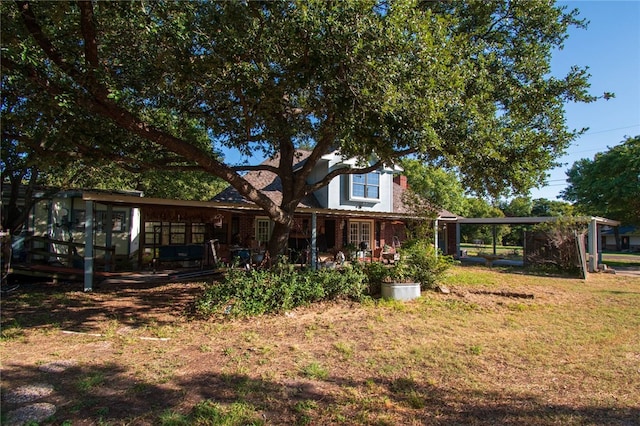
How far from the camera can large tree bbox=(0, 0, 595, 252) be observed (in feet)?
19.5

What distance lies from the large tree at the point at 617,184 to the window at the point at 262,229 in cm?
2132

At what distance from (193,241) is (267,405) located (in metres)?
14.1

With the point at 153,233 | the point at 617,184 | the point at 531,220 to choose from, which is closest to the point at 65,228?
the point at 153,233

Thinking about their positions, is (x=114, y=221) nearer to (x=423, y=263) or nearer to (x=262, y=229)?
(x=262, y=229)

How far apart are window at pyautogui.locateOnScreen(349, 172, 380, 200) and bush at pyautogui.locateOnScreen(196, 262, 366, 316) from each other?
A: 9871mm

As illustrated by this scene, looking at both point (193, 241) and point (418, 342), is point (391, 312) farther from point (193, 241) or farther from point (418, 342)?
point (193, 241)

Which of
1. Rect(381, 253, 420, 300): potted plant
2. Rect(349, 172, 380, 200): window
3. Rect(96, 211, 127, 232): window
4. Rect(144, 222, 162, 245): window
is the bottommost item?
Rect(381, 253, 420, 300): potted plant

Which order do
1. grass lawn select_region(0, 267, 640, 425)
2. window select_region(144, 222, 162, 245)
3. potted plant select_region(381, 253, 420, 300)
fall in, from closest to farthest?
grass lawn select_region(0, 267, 640, 425)
potted plant select_region(381, 253, 420, 300)
window select_region(144, 222, 162, 245)

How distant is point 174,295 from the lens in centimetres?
1014

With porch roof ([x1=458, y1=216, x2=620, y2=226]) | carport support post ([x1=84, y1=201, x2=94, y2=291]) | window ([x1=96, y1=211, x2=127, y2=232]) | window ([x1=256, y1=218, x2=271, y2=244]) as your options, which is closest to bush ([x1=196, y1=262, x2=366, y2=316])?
carport support post ([x1=84, y1=201, x2=94, y2=291])

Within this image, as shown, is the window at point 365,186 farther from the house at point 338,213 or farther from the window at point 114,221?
the window at point 114,221

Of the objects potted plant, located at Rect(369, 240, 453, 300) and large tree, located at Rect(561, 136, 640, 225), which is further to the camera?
large tree, located at Rect(561, 136, 640, 225)

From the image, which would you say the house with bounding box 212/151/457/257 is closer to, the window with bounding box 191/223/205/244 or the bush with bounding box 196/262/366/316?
the window with bounding box 191/223/205/244

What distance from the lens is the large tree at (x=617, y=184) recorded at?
73.0ft
